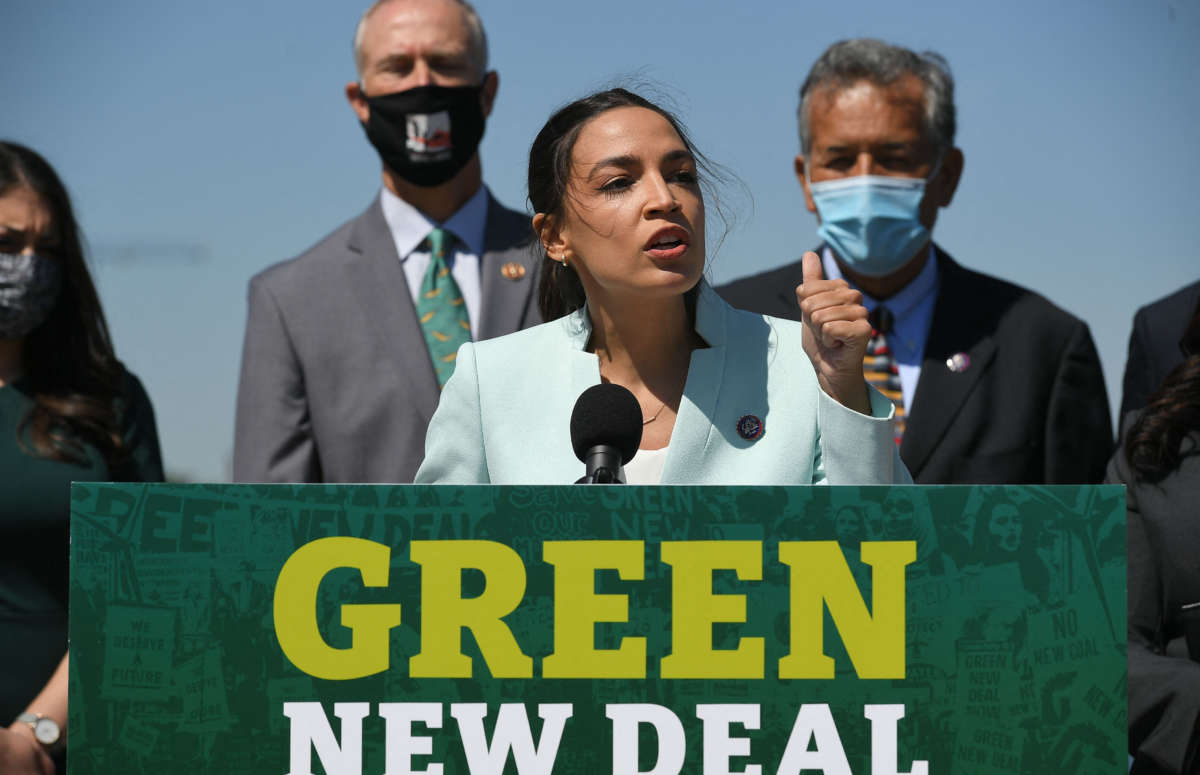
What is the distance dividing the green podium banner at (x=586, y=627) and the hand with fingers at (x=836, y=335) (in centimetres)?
38

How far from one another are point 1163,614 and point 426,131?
8.76 feet

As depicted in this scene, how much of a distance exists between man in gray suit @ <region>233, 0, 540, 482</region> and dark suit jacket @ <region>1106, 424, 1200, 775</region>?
1.87m

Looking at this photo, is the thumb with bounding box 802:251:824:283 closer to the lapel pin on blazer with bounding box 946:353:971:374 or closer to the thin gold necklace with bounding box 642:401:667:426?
the thin gold necklace with bounding box 642:401:667:426

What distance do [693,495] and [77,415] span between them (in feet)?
8.43

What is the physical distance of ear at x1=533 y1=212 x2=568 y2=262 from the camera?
317cm

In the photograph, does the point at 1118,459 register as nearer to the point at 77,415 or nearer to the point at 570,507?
the point at 570,507

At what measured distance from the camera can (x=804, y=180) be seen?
510 centimetres

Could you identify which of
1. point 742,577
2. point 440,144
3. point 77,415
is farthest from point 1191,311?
point 77,415

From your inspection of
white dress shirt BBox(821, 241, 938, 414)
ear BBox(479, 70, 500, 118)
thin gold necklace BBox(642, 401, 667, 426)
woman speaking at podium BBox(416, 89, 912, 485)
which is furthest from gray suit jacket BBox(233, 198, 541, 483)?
thin gold necklace BBox(642, 401, 667, 426)

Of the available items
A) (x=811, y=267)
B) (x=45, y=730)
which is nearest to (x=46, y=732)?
(x=45, y=730)

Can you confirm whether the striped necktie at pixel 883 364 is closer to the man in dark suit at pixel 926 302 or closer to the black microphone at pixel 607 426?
the man in dark suit at pixel 926 302

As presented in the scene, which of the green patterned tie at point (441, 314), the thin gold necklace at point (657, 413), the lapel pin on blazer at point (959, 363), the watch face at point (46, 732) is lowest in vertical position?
the watch face at point (46, 732)

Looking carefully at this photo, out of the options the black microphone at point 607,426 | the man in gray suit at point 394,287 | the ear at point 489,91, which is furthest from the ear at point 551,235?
the ear at point 489,91

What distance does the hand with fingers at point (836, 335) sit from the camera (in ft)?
8.21
